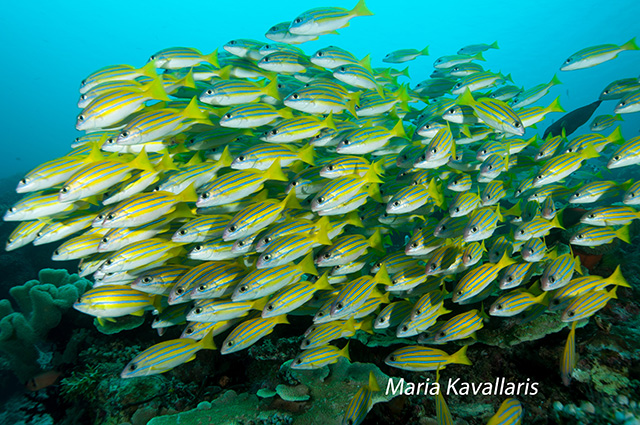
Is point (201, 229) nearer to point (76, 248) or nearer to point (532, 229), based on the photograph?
point (76, 248)

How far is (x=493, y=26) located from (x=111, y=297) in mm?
92088

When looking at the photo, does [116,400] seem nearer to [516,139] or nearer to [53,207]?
[53,207]

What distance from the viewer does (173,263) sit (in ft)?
12.0

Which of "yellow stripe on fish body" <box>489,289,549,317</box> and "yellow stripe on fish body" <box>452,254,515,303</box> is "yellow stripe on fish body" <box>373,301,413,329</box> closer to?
"yellow stripe on fish body" <box>452,254,515,303</box>

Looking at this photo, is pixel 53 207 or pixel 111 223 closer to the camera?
→ pixel 111 223

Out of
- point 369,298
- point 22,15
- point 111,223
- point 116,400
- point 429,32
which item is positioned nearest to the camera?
point 111,223

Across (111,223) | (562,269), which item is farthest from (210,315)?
(562,269)

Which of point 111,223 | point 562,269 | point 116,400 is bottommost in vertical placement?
point 116,400

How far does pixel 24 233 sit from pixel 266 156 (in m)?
3.00

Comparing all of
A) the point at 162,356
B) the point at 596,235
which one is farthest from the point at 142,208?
the point at 596,235

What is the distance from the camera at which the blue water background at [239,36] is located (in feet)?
201

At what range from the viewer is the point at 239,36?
110062mm

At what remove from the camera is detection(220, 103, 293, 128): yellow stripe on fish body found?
3.44 m

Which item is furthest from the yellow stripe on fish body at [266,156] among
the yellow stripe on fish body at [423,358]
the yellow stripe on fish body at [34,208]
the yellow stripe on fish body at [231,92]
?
the yellow stripe on fish body at [423,358]
